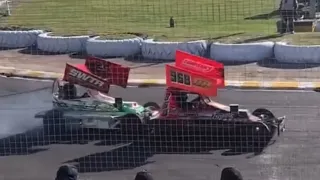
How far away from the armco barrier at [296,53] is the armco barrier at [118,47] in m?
2.63

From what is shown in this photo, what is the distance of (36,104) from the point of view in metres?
9.96

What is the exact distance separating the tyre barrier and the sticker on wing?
7.26 m

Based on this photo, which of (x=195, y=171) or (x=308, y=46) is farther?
(x=308, y=46)

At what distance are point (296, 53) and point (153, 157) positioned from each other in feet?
16.6

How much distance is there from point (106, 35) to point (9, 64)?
1.99 metres

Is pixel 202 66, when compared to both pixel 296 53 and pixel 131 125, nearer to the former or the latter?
pixel 131 125

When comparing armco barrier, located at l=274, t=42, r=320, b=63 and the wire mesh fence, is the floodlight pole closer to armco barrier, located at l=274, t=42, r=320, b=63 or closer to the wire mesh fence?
the wire mesh fence

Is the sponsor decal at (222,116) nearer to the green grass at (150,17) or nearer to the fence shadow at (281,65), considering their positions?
the fence shadow at (281,65)

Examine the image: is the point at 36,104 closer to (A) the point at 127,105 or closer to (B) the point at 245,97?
(A) the point at 127,105

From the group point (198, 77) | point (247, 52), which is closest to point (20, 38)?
point (247, 52)

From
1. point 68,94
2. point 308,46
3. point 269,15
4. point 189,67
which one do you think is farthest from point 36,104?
point 269,15

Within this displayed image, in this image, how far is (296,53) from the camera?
12188 mm

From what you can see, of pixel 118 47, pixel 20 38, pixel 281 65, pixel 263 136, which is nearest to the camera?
pixel 263 136

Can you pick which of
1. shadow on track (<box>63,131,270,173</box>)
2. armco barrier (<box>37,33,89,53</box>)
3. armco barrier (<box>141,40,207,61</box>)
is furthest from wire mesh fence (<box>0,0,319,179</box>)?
armco barrier (<box>37,33,89,53</box>)
